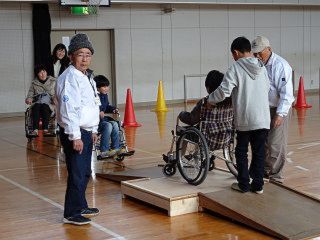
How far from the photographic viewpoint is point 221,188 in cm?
488

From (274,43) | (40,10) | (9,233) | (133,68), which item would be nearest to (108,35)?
(133,68)

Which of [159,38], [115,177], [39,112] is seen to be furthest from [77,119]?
[159,38]

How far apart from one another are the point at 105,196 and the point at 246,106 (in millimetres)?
1606

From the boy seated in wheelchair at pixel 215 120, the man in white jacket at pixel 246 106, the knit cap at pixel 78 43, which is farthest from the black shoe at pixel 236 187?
the knit cap at pixel 78 43

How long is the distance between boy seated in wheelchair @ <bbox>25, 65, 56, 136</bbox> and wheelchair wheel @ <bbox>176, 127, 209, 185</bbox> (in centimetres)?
393

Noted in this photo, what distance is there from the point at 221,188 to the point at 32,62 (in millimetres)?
8134

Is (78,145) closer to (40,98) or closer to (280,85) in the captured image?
(280,85)

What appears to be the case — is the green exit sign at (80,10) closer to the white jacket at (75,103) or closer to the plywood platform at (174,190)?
the plywood platform at (174,190)

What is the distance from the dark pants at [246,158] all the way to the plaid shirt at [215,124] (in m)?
0.35

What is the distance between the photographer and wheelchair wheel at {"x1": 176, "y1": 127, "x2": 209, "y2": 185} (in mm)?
4875

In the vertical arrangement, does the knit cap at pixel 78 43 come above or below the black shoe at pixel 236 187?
above

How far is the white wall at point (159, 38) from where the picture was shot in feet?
39.3

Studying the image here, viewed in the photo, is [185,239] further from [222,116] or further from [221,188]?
[222,116]

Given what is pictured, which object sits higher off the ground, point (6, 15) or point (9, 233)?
point (6, 15)
